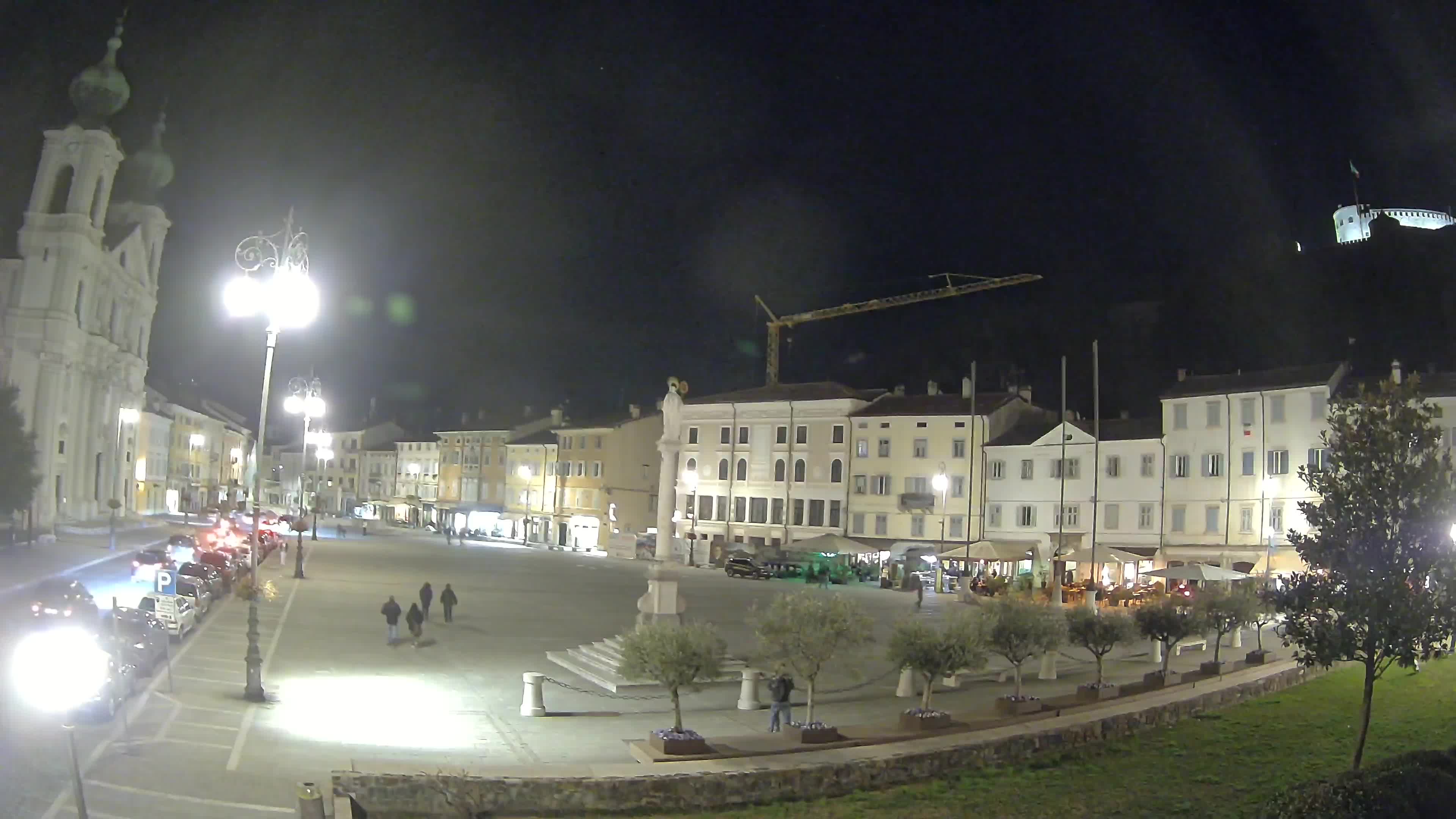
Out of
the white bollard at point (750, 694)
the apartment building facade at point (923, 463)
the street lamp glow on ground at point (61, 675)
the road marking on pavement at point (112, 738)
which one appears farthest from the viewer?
the apartment building facade at point (923, 463)

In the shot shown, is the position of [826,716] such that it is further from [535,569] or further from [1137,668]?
[535,569]

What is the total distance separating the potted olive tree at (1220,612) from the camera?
24.6m

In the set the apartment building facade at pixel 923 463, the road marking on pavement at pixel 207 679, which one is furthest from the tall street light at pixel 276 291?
the apartment building facade at pixel 923 463

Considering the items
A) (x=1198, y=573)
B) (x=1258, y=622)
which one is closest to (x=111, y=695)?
(x=1258, y=622)

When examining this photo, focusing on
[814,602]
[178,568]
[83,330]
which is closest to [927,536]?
[178,568]

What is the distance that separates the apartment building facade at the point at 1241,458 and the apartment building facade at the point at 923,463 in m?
11.5

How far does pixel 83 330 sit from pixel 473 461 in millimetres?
41623

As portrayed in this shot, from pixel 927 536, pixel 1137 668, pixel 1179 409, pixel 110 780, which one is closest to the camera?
pixel 110 780

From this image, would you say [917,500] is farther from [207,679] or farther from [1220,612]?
[207,679]

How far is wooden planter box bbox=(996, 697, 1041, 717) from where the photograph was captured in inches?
771

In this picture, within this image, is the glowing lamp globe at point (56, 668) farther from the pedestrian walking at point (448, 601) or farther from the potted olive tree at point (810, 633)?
the pedestrian walking at point (448, 601)

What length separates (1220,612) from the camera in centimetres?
2470

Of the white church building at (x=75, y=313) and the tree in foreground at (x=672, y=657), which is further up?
the white church building at (x=75, y=313)

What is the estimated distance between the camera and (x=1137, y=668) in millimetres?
27516
